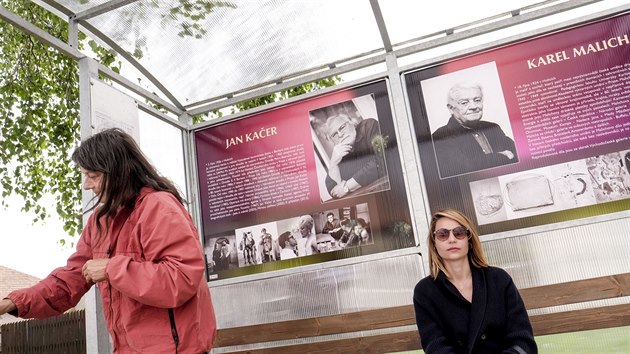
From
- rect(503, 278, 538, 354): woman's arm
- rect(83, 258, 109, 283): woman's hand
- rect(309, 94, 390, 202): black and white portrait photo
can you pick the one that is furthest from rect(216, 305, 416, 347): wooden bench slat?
rect(83, 258, 109, 283): woman's hand

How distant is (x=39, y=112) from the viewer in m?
8.10

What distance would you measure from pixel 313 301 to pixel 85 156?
2723 mm

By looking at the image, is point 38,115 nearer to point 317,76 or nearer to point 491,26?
point 317,76

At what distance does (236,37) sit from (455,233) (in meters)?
2.84

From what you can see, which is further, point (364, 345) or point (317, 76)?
point (317, 76)

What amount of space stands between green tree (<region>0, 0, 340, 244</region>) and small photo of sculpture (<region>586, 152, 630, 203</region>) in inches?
172

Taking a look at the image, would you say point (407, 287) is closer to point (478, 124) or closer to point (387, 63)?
point (478, 124)

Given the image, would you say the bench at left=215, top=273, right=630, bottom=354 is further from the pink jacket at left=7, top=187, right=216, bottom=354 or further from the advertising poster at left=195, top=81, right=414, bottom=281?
the pink jacket at left=7, top=187, right=216, bottom=354

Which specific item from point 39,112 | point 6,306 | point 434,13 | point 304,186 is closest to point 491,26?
point 434,13

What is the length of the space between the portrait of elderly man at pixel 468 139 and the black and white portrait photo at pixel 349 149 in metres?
0.52

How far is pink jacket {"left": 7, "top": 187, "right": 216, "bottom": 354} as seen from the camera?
178 cm

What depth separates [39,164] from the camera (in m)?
8.58

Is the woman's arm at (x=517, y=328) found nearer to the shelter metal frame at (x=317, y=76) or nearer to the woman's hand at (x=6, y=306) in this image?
the shelter metal frame at (x=317, y=76)

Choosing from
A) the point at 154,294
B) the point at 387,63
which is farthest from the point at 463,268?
the point at 387,63
